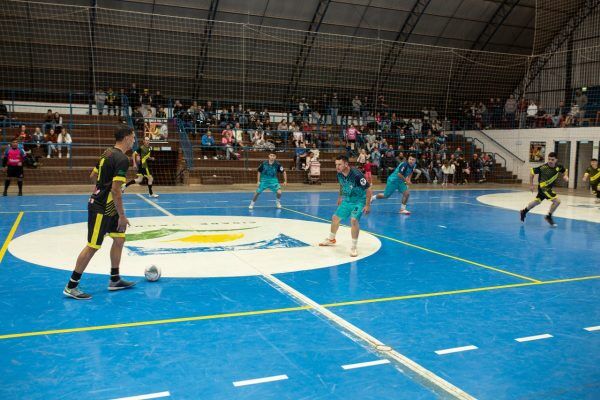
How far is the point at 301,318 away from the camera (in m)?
5.88

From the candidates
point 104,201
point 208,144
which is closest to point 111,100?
point 208,144

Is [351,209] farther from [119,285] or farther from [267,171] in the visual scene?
[267,171]

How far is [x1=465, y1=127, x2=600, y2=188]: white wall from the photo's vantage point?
30516 millimetres

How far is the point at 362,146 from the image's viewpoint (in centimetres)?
3089

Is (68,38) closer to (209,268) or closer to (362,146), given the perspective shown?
(362,146)

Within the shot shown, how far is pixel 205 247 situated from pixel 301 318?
431cm

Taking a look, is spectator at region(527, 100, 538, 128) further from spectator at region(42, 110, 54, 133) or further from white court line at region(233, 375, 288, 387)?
white court line at region(233, 375, 288, 387)

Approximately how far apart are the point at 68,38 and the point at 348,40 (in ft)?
57.1

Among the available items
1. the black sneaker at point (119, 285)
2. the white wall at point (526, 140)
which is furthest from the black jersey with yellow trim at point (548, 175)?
the white wall at point (526, 140)

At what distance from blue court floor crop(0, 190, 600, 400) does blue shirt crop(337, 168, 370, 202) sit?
41.5 inches

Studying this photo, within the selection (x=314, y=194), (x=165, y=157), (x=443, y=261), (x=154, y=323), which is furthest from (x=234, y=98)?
(x=154, y=323)

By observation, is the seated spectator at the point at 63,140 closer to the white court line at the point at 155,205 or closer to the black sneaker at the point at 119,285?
the white court line at the point at 155,205

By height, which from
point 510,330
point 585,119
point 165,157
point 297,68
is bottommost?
point 510,330

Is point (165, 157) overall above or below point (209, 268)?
above
